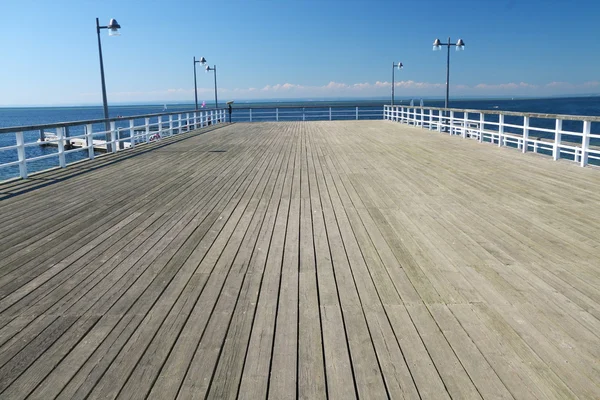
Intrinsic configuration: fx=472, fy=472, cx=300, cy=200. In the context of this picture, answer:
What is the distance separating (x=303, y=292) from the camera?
3.32 meters

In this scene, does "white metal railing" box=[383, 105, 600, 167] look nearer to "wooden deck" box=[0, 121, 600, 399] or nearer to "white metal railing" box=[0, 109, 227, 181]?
"wooden deck" box=[0, 121, 600, 399]

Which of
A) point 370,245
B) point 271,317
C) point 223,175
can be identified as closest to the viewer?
point 271,317

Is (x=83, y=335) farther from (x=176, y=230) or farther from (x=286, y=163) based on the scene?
(x=286, y=163)

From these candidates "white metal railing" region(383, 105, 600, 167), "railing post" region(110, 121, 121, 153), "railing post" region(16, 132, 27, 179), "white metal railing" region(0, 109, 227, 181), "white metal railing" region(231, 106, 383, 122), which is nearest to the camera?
"railing post" region(16, 132, 27, 179)

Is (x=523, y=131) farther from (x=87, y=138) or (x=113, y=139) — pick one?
(x=87, y=138)

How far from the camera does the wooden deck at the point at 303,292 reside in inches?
90.3

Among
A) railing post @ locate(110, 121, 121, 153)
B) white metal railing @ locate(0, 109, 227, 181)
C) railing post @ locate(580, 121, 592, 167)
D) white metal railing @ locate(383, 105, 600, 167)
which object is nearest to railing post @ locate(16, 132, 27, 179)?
white metal railing @ locate(0, 109, 227, 181)

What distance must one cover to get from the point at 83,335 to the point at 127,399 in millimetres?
793

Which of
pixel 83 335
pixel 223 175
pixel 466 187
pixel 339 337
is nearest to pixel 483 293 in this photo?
pixel 339 337

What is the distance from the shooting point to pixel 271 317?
Result: 2941mm

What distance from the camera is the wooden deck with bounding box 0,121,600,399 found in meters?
2.29

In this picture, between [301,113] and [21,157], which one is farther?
[301,113]

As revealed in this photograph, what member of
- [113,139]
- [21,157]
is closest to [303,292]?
[21,157]

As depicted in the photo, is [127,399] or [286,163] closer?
[127,399]
